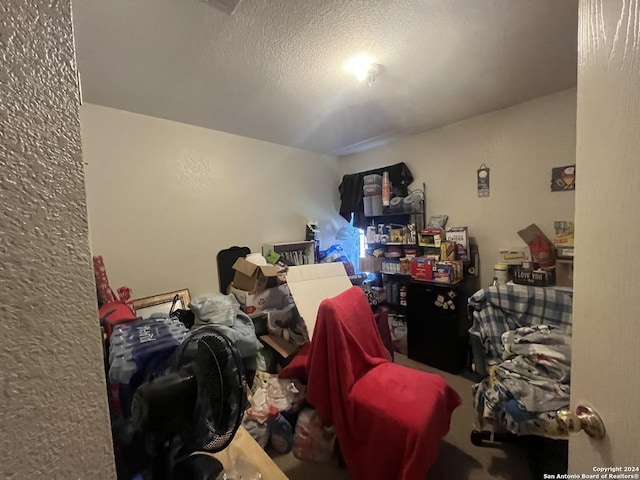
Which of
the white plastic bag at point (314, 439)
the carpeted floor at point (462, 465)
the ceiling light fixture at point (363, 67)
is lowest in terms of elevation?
the carpeted floor at point (462, 465)

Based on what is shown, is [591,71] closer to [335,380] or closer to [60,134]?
[60,134]

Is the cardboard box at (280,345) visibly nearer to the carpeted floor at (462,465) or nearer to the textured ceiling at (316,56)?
the carpeted floor at (462,465)

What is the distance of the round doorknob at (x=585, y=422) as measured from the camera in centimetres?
50

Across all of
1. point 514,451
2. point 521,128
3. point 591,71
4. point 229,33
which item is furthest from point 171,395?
point 521,128

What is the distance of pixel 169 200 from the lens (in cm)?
230

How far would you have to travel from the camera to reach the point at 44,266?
0.29m

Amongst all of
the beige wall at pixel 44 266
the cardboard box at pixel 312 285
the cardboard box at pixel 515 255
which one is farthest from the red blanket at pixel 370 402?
the cardboard box at pixel 515 255

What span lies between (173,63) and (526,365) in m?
2.57

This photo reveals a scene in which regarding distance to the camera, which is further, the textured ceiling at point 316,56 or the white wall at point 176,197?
the white wall at point 176,197

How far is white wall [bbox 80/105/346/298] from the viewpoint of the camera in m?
2.02

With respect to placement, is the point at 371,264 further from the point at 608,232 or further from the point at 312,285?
the point at 608,232

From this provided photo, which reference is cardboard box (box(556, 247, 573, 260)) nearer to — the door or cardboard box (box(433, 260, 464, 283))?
cardboard box (box(433, 260, 464, 283))

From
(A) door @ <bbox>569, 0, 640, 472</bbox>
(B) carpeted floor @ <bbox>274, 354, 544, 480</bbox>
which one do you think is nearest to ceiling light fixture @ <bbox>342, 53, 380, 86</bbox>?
(A) door @ <bbox>569, 0, 640, 472</bbox>

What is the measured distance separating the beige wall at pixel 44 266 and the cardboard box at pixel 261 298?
199 cm
